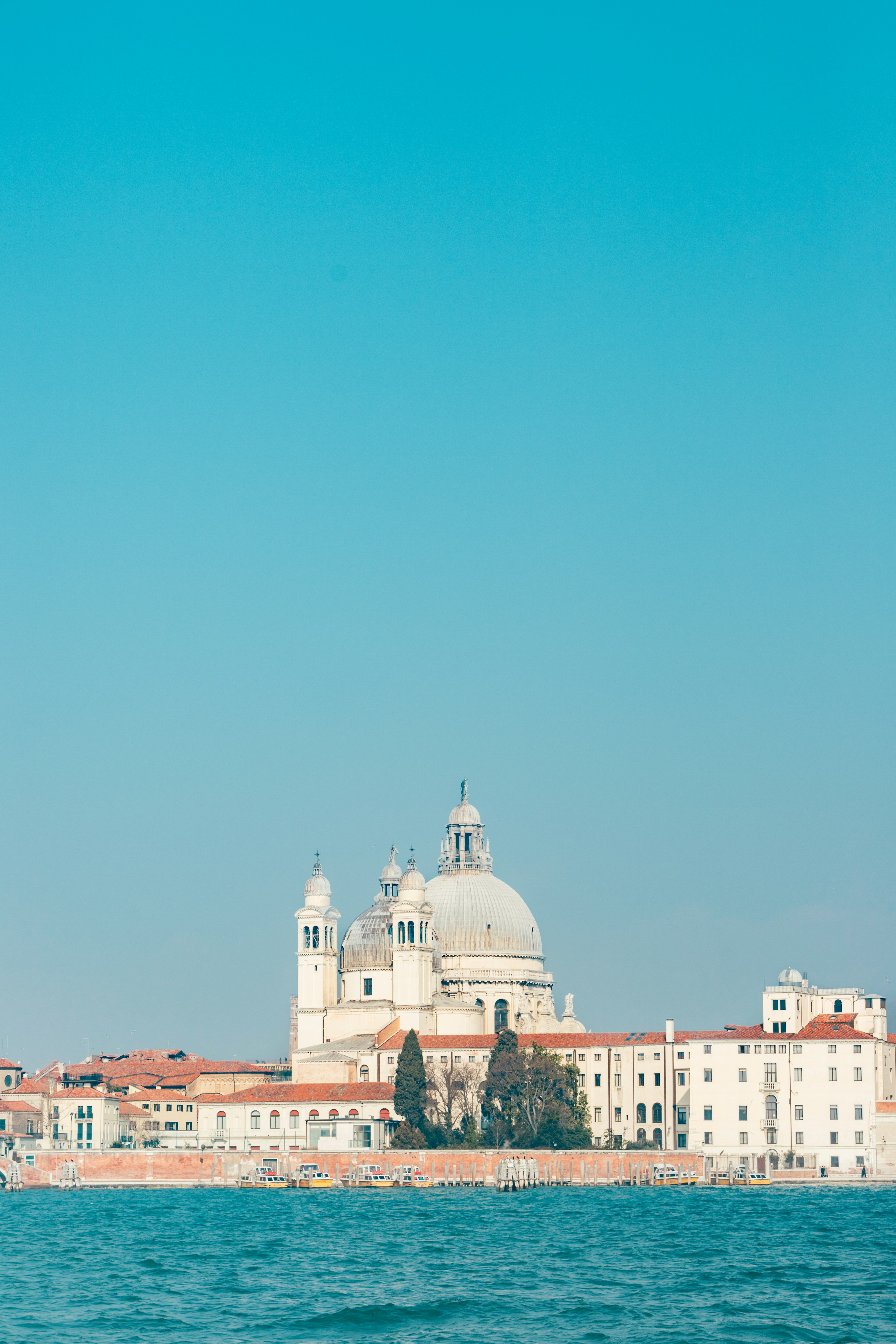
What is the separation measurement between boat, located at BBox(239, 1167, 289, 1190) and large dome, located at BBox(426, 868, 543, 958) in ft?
65.5

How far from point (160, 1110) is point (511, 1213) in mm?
38133

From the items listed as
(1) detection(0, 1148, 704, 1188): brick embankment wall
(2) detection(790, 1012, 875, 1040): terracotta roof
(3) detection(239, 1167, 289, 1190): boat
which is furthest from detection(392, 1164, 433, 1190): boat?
(2) detection(790, 1012, 875, 1040): terracotta roof

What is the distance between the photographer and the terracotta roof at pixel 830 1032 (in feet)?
265

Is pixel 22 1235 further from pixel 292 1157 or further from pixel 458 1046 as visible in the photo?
pixel 458 1046

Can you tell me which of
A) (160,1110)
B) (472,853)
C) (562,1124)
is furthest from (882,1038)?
(160,1110)

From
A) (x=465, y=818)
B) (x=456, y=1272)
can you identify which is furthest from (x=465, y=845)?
(x=456, y=1272)

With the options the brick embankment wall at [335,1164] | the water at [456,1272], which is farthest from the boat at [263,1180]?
the water at [456,1272]

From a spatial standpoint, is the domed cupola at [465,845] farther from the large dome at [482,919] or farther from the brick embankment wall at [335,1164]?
the brick embankment wall at [335,1164]

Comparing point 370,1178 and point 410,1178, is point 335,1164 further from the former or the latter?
point 410,1178

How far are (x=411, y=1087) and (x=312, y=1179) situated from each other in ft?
18.2

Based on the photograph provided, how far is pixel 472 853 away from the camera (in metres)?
105

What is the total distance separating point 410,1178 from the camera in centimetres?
7969

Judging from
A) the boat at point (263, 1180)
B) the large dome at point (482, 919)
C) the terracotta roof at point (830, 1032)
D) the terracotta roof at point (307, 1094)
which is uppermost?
the large dome at point (482, 919)

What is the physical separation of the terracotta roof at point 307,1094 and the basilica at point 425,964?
18.0 ft
